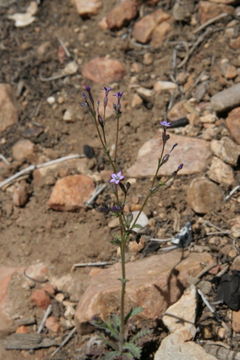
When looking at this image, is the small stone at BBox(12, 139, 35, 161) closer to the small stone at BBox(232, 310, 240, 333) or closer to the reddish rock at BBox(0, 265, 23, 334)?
the reddish rock at BBox(0, 265, 23, 334)

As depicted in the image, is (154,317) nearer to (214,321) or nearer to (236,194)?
(214,321)

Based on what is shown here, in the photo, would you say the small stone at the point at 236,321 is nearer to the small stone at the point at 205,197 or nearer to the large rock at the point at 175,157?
the small stone at the point at 205,197

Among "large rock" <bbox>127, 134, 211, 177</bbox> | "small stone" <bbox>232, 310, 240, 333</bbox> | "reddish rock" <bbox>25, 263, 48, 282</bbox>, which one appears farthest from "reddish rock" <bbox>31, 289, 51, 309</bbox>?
"small stone" <bbox>232, 310, 240, 333</bbox>

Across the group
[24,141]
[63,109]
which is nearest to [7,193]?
[24,141]

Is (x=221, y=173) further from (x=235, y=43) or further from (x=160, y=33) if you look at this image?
(x=160, y=33)

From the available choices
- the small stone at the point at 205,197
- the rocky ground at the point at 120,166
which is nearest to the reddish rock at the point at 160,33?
the rocky ground at the point at 120,166

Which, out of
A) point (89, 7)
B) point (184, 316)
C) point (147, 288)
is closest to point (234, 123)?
point (147, 288)
